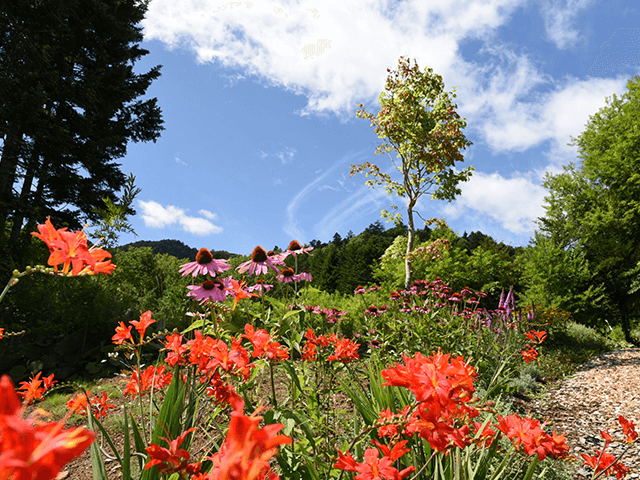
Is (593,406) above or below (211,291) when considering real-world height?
below

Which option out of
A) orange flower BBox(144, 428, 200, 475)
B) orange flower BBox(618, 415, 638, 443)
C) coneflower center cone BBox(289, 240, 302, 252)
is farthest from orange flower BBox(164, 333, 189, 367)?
orange flower BBox(618, 415, 638, 443)

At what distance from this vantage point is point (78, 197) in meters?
9.19

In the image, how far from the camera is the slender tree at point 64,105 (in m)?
6.62

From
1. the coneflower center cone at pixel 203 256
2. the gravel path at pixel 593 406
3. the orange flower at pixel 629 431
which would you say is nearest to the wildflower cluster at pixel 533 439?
the orange flower at pixel 629 431

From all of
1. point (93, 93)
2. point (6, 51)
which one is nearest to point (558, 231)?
point (93, 93)

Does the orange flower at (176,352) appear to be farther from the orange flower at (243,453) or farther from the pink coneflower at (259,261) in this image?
the orange flower at (243,453)

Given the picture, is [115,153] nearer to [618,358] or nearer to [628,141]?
[618,358]

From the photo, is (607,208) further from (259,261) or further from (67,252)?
(67,252)

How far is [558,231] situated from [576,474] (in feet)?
33.9

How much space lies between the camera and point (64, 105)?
8.54 m

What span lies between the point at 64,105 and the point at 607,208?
1648cm

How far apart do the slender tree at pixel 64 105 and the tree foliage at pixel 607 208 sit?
43.1ft

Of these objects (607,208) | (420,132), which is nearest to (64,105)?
(420,132)

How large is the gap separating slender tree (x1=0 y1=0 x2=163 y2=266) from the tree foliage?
1313cm
